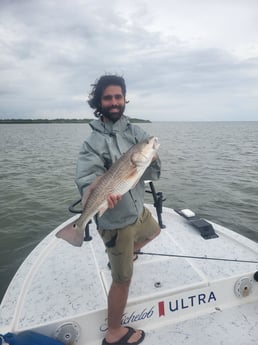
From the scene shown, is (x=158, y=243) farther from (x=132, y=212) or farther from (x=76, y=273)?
(x=132, y=212)

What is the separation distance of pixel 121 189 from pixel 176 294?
5.33 feet

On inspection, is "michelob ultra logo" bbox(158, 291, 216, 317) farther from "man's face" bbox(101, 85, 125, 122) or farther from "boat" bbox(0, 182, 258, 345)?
"man's face" bbox(101, 85, 125, 122)

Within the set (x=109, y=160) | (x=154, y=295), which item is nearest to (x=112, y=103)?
(x=109, y=160)

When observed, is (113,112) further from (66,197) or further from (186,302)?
(66,197)

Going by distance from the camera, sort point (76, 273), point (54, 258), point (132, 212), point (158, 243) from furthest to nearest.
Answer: point (158, 243) → point (54, 258) → point (76, 273) → point (132, 212)

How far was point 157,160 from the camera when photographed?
336 centimetres

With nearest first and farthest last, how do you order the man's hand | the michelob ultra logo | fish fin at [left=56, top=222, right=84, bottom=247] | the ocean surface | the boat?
1. the man's hand
2. fish fin at [left=56, top=222, right=84, bottom=247]
3. the boat
4. the michelob ultra logo
5. the ocean surface

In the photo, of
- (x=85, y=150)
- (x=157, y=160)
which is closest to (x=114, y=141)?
(x=85, y=150)

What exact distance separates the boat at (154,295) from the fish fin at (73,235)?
92 centimetres

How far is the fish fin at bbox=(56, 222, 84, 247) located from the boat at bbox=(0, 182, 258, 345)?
92 centimetres

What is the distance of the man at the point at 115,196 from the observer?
9.72ft

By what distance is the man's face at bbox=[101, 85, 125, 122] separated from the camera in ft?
10.6

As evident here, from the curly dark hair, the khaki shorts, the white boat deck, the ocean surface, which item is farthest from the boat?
the ocean surface

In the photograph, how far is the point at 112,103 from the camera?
10.6ft
